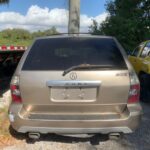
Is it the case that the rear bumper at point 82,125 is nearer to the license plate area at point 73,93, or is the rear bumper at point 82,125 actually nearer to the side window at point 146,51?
the license plate area at point 73,93

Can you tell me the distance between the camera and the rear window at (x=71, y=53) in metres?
5.26

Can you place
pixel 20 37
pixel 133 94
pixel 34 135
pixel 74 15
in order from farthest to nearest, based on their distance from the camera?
pixel 20 37, pixel 74 15, pixel 34 135, pixel 133 94

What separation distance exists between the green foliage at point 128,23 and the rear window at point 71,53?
17389 millimetres

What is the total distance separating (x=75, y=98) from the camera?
5.11 meters

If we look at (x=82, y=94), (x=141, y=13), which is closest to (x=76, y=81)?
(x=82, y=94)

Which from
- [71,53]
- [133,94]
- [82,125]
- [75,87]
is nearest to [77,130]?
[82,125]

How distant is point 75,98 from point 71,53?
0.73 metres

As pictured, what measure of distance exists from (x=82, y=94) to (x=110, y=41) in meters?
1.12

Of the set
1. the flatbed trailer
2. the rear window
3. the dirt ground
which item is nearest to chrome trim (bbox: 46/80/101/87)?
the rear window

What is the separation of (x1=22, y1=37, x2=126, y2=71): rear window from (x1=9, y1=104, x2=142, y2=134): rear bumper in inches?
27.9

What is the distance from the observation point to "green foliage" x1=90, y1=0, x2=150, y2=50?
2408 centimetres

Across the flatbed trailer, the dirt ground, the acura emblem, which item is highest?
the acura emblem

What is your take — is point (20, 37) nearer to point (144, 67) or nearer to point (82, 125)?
point (144, 67)

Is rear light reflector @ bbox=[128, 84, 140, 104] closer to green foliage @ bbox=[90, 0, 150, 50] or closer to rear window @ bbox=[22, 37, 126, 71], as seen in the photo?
rear window @ bbox=[22, 37, 126, 71]
